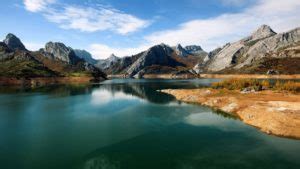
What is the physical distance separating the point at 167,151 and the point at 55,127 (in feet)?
91.8

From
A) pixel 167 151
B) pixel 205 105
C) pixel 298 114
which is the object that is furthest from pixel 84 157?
pixel 205 105

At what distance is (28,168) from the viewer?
3091cm

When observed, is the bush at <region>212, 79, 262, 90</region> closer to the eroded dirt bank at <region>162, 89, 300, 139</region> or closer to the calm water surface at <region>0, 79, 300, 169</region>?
the eroded dirt bank at <region>162, 89, 300, 139</region>

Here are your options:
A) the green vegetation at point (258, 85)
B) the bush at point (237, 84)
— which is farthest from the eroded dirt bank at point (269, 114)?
the bush at point (237, 84)

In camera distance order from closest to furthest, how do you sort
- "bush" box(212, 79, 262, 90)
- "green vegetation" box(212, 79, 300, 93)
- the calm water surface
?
1. the calm water surface
2. "green vegetation" box(212, 79, 300, 93)
3. "bush" box(212, 79, 262, 90)

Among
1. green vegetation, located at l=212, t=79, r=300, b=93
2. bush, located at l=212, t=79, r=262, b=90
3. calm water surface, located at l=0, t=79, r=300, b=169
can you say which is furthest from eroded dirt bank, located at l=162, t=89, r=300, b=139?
bush, located at l=212, t=79, r=262, b=90

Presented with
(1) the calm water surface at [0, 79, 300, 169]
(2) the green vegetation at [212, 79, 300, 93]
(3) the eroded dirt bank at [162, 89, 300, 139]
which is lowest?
(1) the calm water surface at [0, 79, 300, 169]

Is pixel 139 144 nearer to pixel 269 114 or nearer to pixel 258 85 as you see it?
pixel 269 114

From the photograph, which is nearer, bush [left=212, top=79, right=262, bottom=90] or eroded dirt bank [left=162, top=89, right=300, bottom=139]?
eroded dirt bank [left=162, top=89, right=300, bottom=139]

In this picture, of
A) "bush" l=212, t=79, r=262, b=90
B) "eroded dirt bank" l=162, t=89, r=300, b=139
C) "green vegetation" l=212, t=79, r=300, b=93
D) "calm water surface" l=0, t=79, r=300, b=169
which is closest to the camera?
"calm water surface" l=0, t=79, r=300, b=169

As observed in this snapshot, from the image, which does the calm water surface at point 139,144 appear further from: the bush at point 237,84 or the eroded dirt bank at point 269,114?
the bush at point 237,84

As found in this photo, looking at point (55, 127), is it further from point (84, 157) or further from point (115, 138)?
point (84, 157)

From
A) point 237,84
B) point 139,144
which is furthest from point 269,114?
point 237,84

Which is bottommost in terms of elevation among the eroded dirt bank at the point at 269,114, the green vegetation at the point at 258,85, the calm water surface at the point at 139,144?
the calm water surface at the point at 139,144
